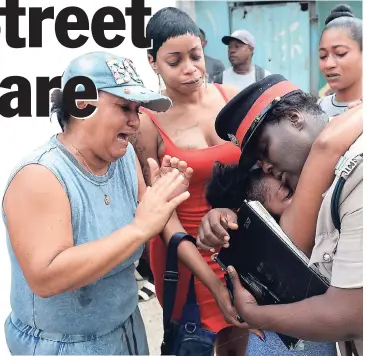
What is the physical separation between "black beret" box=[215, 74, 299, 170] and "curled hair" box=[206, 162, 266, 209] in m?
0.05

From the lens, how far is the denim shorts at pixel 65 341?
4.46 feet

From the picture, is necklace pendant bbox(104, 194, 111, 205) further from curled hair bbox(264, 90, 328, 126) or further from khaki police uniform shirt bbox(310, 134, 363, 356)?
khaki police uniform shirt bbox(310, 134, 363, 356)

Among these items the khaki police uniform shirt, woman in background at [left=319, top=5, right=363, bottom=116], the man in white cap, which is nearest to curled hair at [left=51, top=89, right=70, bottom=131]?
the khaki police uniform shirt

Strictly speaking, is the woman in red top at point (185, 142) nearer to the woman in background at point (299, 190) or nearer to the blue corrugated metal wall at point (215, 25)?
the woman in background at point (299, 190)

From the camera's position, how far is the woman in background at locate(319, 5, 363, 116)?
2.37 metres

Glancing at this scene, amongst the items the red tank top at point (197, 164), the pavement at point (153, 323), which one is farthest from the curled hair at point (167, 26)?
the pavement at point (153, 323)

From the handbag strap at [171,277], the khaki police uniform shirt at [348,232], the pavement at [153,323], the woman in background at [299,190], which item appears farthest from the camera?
the pavement at [153,323]

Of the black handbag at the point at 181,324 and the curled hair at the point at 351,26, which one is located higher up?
the curled hair at the point at 351,26

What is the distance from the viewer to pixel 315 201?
1145 mm

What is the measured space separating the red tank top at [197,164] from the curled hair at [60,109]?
0.50 metres

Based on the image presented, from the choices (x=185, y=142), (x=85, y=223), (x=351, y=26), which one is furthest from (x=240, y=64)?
(x=85, y=223)

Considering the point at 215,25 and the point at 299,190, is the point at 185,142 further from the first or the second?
the point at 215,25

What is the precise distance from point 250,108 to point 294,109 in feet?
0.43

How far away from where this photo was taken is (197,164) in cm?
184
